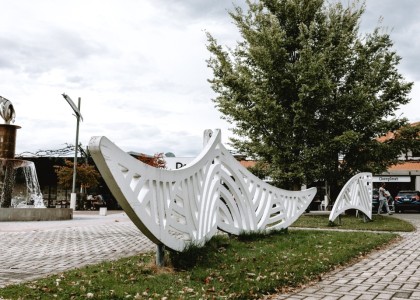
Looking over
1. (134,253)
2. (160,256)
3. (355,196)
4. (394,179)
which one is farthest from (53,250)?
(394,179)

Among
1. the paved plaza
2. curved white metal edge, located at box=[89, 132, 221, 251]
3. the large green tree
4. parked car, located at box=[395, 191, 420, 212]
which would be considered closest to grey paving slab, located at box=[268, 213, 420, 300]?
the paved plaza

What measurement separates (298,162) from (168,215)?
1518cm

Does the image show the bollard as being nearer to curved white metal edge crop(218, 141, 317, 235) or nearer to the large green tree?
curved white metal edge crop(218, 141, 317, 235)

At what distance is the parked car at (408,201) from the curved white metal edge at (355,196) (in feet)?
50.7

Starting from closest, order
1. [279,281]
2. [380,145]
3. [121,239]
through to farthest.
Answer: [279,281] → [121,239] → [380,145]

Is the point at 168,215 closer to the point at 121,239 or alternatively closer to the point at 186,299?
the point at 186,299

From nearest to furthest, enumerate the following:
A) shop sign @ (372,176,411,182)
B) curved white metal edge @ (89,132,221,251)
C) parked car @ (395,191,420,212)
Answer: curved white metal edge @ (89,132,221,251) < parked car @ (395,191,420,212) < shop sign @ (372,176,411,182)

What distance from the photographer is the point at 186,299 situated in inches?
203

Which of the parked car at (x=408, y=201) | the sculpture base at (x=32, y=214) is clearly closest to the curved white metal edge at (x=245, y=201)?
the sculpture base at (x=32, y=214)

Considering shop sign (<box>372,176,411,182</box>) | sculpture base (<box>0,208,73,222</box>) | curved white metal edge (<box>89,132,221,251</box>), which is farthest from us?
shop sign (<box>372,176,411,182</box>)

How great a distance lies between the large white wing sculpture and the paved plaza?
1.78 meters

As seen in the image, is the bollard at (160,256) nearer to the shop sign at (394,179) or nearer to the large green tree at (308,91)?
the large green tree at (308,91)

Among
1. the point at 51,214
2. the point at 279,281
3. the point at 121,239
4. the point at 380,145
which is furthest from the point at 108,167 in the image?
the point at 380,145

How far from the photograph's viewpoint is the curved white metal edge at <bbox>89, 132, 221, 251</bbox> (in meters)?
5.56
